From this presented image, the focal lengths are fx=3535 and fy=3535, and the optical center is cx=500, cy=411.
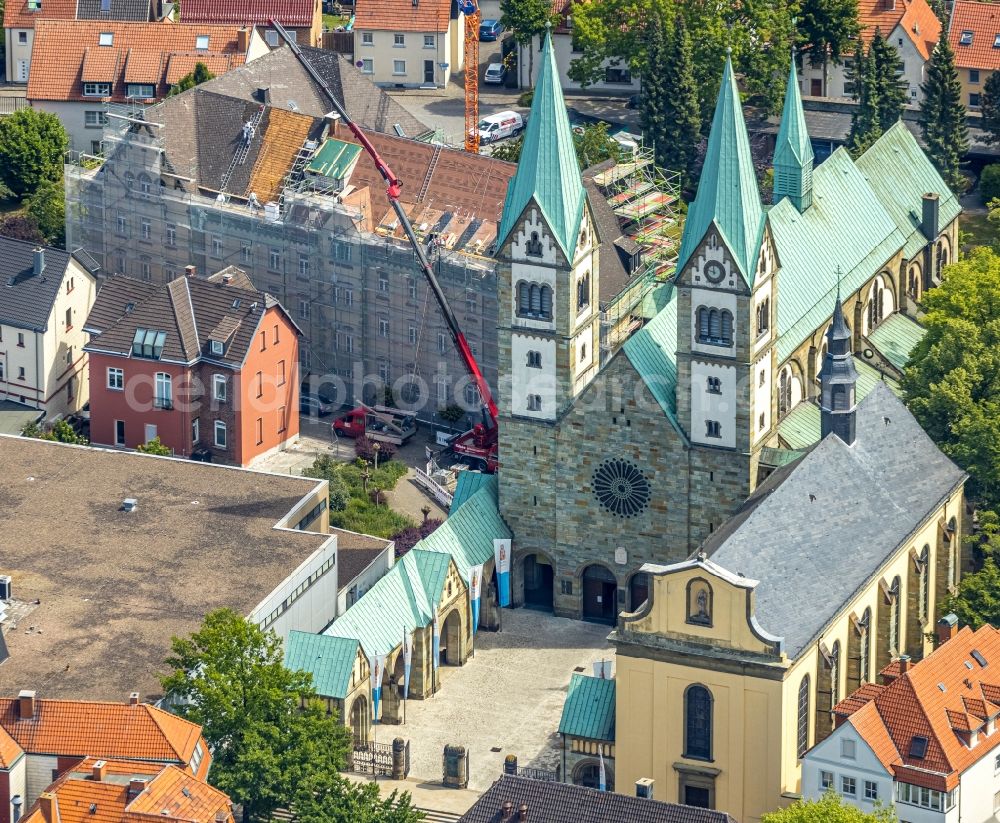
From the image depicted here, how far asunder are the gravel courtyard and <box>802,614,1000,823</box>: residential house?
17.5 metres

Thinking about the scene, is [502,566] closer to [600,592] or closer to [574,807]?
[600,592]

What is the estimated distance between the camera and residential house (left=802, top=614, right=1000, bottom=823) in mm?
166125

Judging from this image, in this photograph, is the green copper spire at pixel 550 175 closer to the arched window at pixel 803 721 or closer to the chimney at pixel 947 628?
the chimney at pixel 947 628

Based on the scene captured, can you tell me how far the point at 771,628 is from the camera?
561ft

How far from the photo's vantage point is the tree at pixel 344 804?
165m

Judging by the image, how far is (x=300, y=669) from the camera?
177125 mm

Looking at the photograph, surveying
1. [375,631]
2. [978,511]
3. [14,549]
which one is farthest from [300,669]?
[978,511]

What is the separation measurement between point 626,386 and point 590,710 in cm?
2193

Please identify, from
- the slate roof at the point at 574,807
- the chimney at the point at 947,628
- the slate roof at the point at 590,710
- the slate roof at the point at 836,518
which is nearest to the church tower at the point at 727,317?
the slate roof at the point at 836,518

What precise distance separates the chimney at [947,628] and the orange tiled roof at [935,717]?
21.1 feet

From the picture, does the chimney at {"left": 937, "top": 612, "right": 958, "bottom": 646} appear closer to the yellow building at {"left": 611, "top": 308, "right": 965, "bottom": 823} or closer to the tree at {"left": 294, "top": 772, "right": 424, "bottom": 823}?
the yellow building at {"left": 611, "top": 308, "right": 965, "bottom": 823}

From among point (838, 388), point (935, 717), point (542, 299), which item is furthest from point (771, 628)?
point (542, 299)

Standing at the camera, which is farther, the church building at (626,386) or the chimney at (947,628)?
the church building at (626,386)

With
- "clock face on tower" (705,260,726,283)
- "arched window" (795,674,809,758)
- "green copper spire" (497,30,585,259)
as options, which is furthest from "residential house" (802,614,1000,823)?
"green copper spire" (497,30,585,259)
